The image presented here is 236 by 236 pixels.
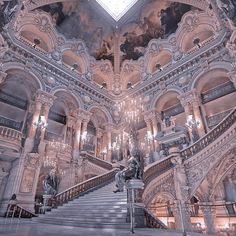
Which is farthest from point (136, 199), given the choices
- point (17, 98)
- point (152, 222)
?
point (17, 98)

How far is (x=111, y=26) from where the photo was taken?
64.8 ft

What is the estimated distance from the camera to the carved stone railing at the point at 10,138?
1004 cm

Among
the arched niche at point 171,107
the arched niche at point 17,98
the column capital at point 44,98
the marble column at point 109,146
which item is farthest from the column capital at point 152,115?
the arched niche at point 17,98

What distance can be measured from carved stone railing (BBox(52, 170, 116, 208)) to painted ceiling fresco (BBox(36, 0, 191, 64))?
13.5m

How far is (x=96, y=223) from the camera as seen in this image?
16.6 feet

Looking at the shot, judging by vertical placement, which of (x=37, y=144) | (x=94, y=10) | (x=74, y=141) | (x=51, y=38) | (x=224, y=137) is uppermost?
(x=94, y=10)

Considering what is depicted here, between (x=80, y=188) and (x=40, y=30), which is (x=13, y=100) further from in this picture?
(x=80, y=188)

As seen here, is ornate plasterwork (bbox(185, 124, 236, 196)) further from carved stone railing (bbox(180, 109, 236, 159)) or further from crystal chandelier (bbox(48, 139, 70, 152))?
crystal chandelier (bbox(48, 139, 70, 152))

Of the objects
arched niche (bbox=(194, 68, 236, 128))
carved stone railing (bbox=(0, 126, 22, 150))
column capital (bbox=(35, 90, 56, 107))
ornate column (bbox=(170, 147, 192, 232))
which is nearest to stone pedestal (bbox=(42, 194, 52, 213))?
carved stone railing (bbox=(0, 126, 22, 150))

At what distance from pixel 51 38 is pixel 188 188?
50.5 feet

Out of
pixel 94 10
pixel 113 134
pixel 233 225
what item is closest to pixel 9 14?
pixel 94 10

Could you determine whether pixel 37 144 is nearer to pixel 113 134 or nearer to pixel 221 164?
pixel 113 134

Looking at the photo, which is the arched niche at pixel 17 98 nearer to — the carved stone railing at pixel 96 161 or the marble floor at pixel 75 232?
the carved stone railing at pixel 96 161

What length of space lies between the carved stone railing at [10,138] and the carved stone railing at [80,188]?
168 inches
